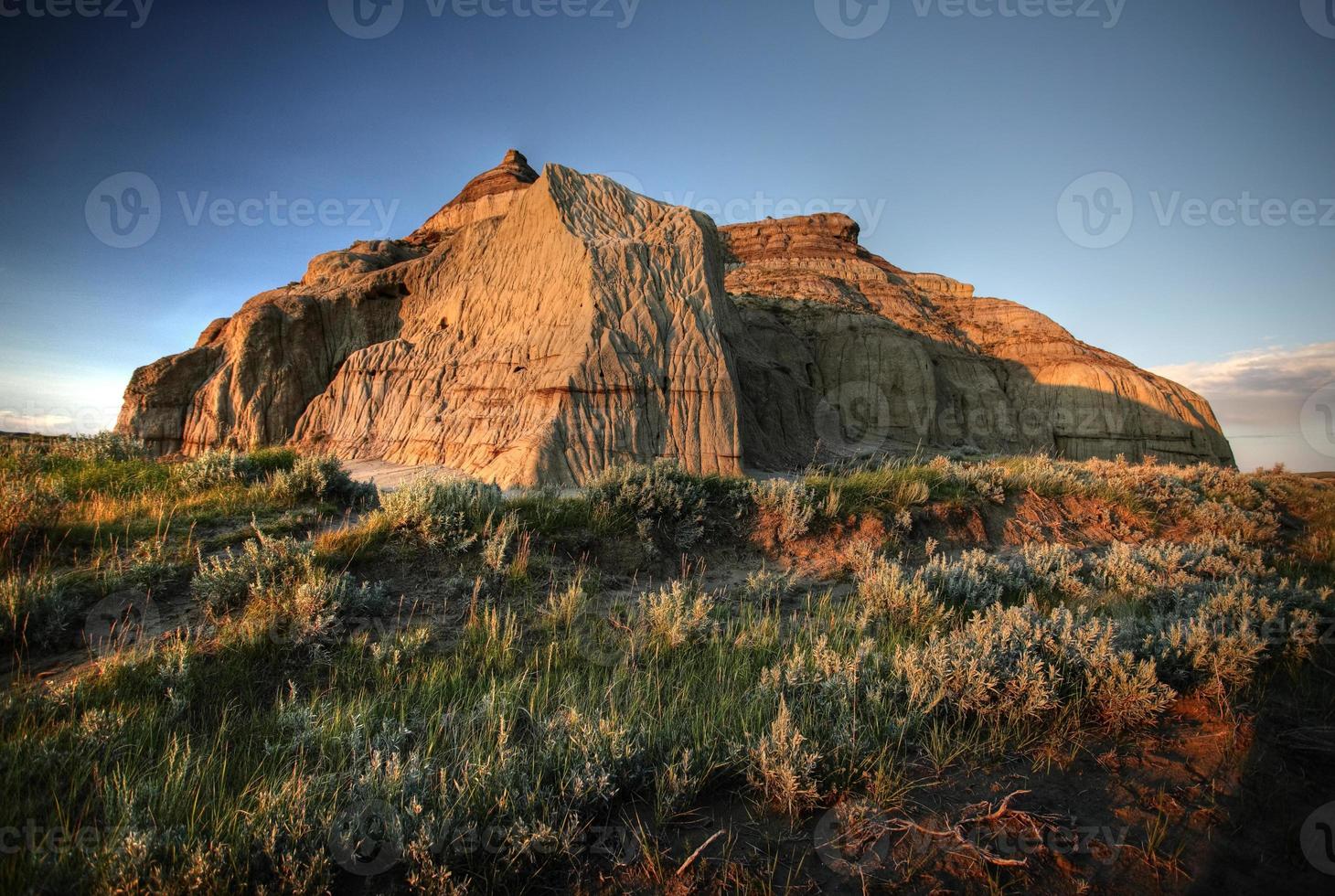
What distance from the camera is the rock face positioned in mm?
13250

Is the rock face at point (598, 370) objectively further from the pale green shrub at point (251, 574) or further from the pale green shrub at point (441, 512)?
the pale green shrub at point (251, 574)

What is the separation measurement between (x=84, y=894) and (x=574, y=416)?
34.6ft

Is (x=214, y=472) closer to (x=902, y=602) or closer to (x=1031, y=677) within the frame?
(x=902, y=602)

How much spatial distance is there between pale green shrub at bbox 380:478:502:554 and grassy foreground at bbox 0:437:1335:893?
0.04 metres

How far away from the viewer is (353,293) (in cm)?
2036

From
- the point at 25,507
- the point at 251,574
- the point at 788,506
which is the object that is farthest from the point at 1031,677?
the point at 25,507

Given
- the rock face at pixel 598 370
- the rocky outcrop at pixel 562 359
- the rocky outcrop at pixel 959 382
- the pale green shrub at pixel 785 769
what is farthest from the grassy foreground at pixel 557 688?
the rocky outcrop at pixel 959 382

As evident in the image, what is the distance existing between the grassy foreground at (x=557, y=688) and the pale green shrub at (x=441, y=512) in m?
0.04

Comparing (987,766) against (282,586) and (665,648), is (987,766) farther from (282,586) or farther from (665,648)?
(282,586)

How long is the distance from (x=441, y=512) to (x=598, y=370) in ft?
22.9

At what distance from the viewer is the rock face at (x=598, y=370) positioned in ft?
43.5

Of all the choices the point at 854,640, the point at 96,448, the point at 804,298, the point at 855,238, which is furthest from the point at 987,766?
the point at 855,238

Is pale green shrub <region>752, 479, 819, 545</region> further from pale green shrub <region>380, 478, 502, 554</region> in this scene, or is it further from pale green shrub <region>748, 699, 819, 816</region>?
pale green shrub <region>748, 699, 819, 816</region>

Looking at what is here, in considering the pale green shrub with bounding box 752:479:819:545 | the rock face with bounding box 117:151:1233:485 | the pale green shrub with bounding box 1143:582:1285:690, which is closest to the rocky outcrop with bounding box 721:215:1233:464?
the rock face with bounding box 117:151:1233:485
